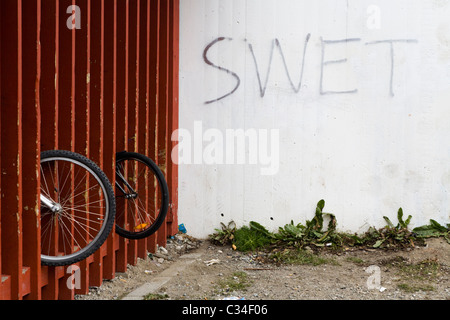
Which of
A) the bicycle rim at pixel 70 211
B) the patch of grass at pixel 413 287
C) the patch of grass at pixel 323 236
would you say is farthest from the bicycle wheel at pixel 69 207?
the patch of grass at pixel 413 287

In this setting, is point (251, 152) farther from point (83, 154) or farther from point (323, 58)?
point (83, 154)

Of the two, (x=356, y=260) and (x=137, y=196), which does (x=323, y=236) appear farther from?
(x=137, y=196)

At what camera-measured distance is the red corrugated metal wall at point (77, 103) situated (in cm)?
345

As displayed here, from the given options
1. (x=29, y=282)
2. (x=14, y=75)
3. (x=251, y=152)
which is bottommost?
(x=29, y=282)

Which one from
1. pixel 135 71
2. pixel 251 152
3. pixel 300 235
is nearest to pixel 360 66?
pixel 251 152

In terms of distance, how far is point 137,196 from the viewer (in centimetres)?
502

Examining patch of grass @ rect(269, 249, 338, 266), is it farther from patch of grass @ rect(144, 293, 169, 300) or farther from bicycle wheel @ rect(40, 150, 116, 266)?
bicycle wheel @ rect(40, 150, 116, 266)

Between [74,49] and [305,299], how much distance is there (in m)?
2.59

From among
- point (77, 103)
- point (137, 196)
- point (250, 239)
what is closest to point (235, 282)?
point (137, 196)

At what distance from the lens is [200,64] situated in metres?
6.51

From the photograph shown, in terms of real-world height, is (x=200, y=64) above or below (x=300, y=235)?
above

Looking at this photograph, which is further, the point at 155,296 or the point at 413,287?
the point at 413,287

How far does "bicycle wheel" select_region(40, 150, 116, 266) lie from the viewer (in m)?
3.87

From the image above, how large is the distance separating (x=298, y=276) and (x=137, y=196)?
1.63 meters
